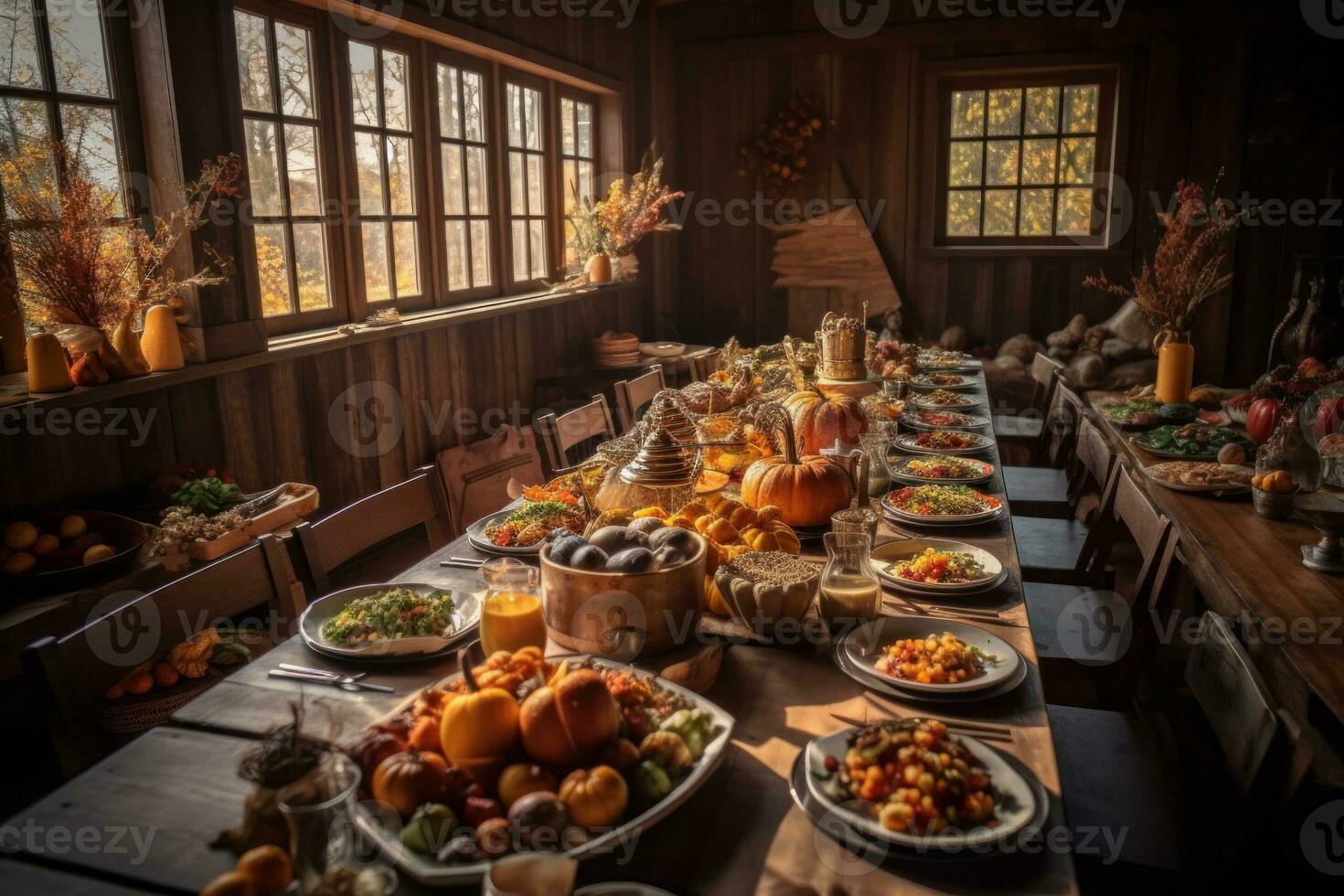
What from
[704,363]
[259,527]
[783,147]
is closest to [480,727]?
[259,527]

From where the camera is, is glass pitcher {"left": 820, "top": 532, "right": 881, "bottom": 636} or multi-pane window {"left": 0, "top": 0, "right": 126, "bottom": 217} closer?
glass pitcher {"left": 820, "top": 532, "right": 881, "bottom": 636}

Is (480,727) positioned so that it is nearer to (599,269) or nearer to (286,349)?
(286,349)

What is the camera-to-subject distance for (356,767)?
0.96m

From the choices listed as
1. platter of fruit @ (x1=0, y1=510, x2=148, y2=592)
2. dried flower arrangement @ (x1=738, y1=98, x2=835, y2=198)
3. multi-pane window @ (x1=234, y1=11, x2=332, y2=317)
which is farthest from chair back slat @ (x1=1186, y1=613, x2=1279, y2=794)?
dried flower arrangement @ (x1=738, y1=98, x2=835, y2=198)

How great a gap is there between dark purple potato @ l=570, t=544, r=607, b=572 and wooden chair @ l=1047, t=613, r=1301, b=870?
71 centimetres

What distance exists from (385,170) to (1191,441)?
3.04 m

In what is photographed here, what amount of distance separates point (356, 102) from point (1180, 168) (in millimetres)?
4492

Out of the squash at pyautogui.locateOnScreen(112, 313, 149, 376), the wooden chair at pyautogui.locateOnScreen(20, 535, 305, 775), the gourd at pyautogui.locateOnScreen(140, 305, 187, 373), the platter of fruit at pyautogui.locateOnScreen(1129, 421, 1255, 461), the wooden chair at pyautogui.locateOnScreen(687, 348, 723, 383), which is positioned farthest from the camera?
the wooden chair at pyautogui.locateOnScreen(687, 348, 723, 383)

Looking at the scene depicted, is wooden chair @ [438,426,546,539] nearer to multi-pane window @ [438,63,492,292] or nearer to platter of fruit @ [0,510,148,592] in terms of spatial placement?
multi-pane window @ [438,63,492,292]

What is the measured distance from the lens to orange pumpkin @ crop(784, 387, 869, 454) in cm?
240

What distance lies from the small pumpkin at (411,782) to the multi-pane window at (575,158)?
176 inches

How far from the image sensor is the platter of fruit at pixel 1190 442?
2.97 metres

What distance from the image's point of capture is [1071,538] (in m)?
3.00

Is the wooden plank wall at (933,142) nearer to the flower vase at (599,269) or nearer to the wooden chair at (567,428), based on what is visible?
the flower vase at (599,269)
